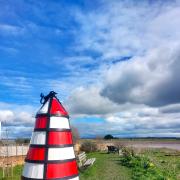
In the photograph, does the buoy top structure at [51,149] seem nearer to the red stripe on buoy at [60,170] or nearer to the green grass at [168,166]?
the red stripe on buoy at [60,170]

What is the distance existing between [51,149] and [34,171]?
0.33 metres

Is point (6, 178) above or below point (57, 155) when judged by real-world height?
below

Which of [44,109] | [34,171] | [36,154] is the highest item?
[44,109]

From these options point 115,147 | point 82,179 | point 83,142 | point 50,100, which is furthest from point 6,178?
point 83,142

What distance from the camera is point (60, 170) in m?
4.27

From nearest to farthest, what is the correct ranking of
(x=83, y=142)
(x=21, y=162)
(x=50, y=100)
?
(x=50, y=100) → (x=21, y=162) → (x=83, y=142)

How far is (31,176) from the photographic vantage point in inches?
168

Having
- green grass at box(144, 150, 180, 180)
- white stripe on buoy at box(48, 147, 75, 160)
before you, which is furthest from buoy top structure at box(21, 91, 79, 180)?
green grass at box(144, 150, 180, 180)

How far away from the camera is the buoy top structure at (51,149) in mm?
Answer: 4234

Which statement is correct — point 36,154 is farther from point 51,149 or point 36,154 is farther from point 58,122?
point 58,122

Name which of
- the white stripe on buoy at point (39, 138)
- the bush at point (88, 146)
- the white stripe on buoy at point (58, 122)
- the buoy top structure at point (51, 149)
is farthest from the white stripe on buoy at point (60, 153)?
the bush at point (88, 146)

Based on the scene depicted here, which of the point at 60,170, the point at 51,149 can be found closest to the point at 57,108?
the point at 51,149

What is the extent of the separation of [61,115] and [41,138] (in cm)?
38

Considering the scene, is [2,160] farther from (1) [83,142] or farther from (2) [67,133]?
(1) [83,142]
